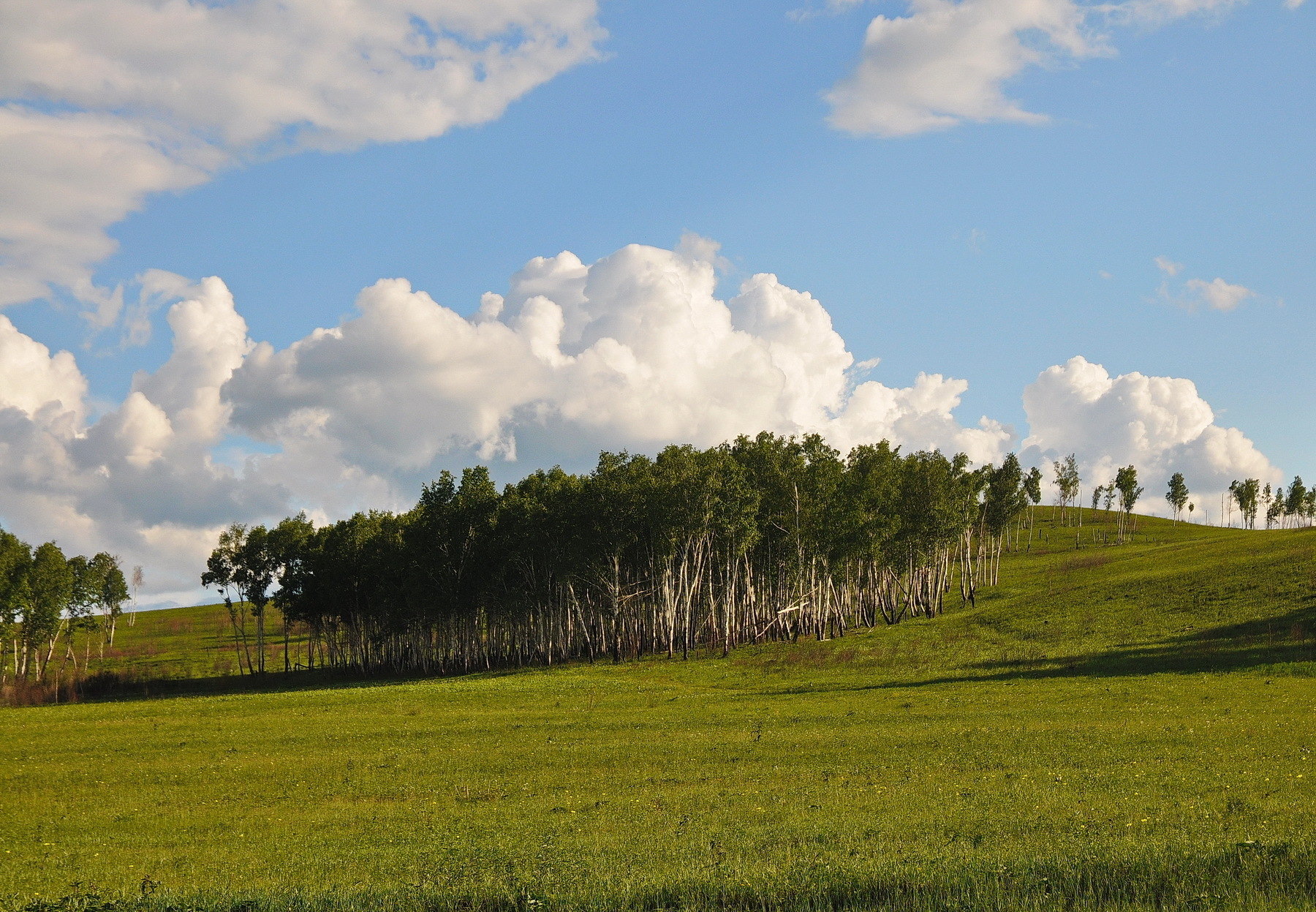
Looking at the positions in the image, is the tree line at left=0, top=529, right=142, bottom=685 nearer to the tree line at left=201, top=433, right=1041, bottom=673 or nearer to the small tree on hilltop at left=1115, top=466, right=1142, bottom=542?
the tree line at left=201, top=433, right=1041, bottom=673

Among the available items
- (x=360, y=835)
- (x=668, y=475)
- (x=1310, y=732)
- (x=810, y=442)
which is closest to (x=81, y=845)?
(x=360, y=835)

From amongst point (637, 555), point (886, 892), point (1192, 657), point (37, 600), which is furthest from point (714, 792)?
point (37, 600)

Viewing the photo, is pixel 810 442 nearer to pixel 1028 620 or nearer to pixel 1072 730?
pixel 1028 620

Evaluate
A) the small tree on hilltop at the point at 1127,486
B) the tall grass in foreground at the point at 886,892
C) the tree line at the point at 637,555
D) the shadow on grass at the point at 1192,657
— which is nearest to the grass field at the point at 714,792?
the tall grass in foreground at the point at 886,892

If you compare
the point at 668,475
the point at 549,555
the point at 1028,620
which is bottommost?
the point at 1028,620

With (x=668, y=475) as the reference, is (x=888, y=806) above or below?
below

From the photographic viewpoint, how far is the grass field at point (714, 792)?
1611 cm

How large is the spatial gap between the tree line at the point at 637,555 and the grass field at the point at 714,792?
28180 mm

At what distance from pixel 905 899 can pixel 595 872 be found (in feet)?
19.0

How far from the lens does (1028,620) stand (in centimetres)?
8819

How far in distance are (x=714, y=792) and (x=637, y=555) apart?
75303 millimetres

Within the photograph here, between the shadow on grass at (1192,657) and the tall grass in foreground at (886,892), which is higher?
the tall grass in foreground at (886,892)

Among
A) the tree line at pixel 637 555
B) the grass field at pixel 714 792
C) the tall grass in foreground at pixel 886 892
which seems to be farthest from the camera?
the tree line at pixel 637 555

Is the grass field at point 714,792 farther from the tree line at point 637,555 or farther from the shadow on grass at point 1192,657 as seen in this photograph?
the tree line at point 637,555
